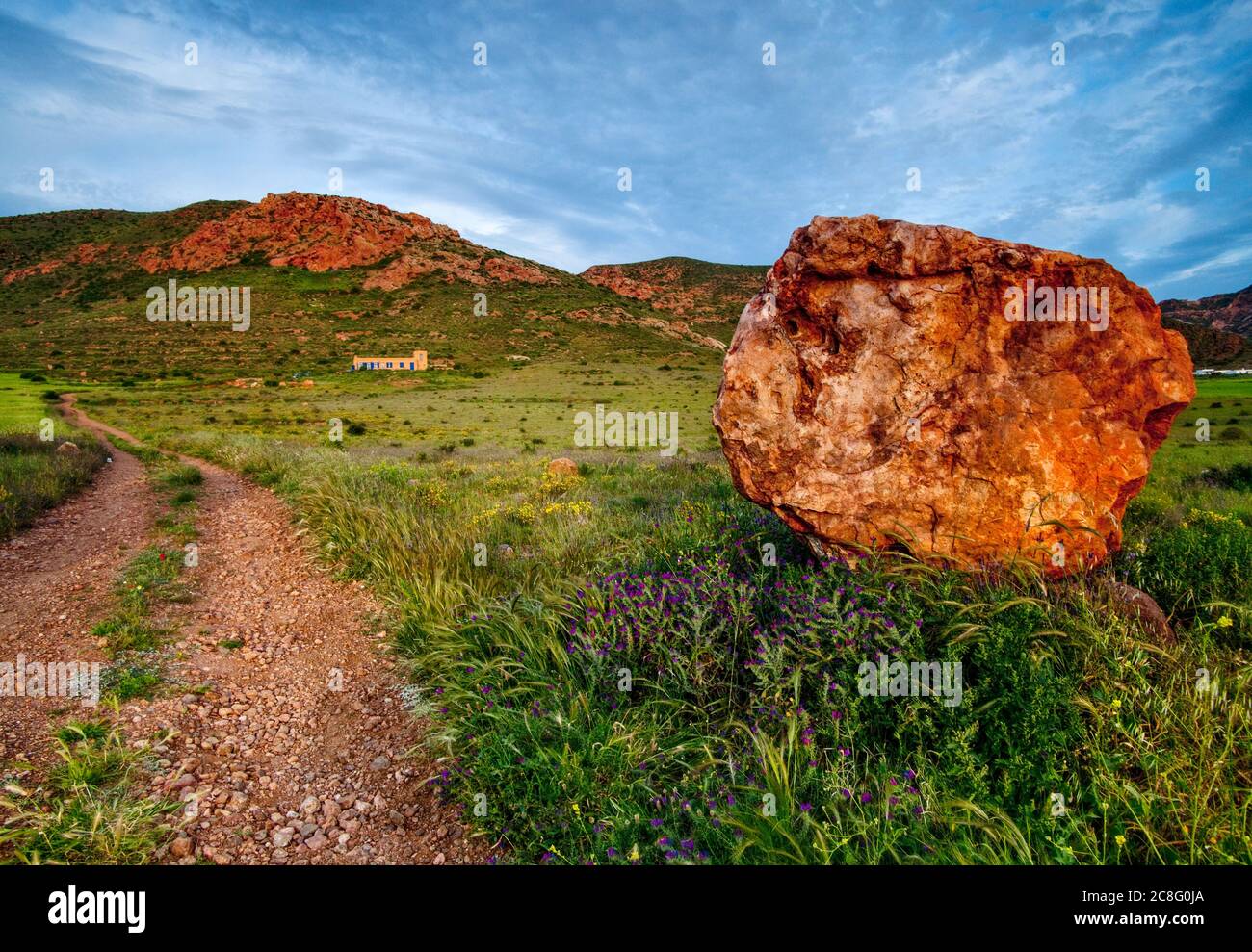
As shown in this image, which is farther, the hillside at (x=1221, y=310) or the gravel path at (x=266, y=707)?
the hillside at (x=1221, y=310)

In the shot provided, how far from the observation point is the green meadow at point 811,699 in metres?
2.68

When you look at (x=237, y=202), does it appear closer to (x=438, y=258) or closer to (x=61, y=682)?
(x=438, y=258)

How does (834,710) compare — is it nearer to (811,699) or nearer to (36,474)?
(811,699)

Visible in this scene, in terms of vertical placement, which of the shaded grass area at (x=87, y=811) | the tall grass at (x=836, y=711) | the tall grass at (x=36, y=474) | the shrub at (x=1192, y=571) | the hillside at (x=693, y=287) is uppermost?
the hillside at (x=693, y=287)

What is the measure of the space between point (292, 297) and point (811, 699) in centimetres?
11899

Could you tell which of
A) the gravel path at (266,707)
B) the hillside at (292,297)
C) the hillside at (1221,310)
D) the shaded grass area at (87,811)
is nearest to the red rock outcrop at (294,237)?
the hillside at (292,297)

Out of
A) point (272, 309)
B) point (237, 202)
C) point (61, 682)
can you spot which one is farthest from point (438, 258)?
point (61, 682)

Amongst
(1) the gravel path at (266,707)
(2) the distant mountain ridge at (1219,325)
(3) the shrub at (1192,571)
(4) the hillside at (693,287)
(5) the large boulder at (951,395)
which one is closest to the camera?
(1) the gravel path at (266,707)

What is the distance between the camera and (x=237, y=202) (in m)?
139

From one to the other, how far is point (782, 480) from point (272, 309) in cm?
11157

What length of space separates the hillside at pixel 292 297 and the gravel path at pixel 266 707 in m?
63.2

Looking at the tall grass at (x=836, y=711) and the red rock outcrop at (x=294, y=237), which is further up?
the red rock outcrop at (x=294, y=237)

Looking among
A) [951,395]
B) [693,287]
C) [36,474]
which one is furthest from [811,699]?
[693,287]

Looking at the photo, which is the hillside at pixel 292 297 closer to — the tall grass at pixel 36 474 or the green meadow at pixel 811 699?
the tall grass at pixel 36 474
